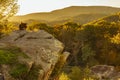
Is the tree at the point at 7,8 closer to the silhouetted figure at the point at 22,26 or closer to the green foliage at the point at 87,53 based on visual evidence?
the silhouetted figure at the point at 22,26

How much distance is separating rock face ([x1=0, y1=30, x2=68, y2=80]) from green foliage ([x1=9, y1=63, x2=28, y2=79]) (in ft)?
2.08

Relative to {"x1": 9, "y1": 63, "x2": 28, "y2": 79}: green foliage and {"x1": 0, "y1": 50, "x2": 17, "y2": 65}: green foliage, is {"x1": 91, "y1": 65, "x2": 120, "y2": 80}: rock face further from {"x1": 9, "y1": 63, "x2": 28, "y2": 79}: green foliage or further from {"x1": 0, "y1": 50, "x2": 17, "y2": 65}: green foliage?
{"x1": 9, "y1": 63, "x2": 28, "y2": 79}: green foliage

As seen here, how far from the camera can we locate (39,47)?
2892cm

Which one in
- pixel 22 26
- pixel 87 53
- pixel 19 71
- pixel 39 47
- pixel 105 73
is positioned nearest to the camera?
pixel 19 71

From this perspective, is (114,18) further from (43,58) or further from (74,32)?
(43,58)

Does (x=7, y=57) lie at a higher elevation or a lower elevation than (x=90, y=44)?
higher

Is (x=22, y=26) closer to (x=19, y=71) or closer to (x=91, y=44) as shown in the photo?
(x=19, y=71)

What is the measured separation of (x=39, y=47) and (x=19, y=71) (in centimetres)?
455

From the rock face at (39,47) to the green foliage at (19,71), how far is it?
25.0 inches

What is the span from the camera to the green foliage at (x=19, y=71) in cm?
2475

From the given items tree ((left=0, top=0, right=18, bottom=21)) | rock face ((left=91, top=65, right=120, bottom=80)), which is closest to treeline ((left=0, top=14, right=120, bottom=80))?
rock face ((left=91, top=65, right=120, bottom=80))

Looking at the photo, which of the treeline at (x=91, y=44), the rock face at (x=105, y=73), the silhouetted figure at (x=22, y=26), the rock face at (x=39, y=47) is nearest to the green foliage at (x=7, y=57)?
the rock face at (x=39, y=47)

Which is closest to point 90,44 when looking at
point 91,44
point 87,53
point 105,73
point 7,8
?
point 91,44

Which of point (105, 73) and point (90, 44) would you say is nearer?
point (105, 73)
